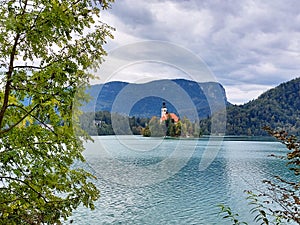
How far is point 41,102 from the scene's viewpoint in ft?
9.91

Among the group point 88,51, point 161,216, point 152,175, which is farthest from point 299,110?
point 88,51

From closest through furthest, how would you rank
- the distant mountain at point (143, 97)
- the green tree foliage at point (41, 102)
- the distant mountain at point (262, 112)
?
the green tree foliage at point (41, 102), the distant mountain at point (143, 97), the distant mountain at point (262, 112)

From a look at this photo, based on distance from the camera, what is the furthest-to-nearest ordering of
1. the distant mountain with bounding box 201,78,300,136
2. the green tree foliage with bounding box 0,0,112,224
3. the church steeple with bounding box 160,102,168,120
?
the distant mountain with bounding box 201,78,300,136 → the church steeple with bounding box 160,102,168,120 → the green tree foliage with bounding box 0,0,112,224

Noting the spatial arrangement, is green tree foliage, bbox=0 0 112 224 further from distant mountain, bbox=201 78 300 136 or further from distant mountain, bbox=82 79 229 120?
distant mountain, bbox=201 78 300 136

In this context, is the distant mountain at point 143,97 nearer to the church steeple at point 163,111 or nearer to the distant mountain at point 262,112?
the church steeple at point 163,111

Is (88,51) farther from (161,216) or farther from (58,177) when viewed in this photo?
(161,216)

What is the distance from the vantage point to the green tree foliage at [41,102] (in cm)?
298

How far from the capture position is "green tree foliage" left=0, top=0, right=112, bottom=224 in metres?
2.98

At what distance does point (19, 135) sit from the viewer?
3115 mm

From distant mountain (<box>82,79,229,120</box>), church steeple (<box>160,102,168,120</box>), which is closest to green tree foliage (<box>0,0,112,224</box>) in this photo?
distant mountain (<box>82,79,229,120</box>)

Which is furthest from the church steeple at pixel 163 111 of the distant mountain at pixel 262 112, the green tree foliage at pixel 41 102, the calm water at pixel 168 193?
the distant mountain at pixel 262 112

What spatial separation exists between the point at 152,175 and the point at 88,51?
65.3 feet

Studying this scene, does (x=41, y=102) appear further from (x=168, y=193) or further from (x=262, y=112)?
(x=262, y=112)

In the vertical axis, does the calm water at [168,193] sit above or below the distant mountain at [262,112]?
below
